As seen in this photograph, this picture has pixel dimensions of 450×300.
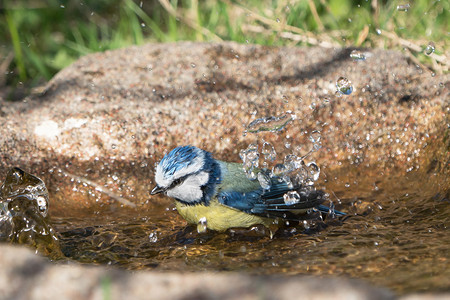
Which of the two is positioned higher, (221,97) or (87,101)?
(221,97)

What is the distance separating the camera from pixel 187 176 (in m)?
3.18

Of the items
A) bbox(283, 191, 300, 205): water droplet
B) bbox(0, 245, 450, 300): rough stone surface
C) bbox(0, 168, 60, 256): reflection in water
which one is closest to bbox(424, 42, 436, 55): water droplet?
bbox(283, 191, 300, 205): water droplet

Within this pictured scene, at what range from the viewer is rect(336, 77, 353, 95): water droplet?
3742mm

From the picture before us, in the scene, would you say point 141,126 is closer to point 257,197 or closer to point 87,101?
point 87,101

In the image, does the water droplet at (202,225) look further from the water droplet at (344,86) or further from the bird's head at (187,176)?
the water droplet at (344,86)

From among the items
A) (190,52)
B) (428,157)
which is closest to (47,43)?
(190,52)

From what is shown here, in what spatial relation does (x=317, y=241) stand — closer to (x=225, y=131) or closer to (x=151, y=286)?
(x=225, y=131)

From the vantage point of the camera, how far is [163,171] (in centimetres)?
311

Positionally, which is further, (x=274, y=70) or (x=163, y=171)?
(x=274, y=70)

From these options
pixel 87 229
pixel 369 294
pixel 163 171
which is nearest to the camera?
pixel 369 294

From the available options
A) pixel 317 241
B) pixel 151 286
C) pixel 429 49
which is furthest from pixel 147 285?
pixel 429 49

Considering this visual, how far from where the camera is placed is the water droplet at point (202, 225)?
10.3 feet

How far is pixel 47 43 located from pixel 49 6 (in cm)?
58

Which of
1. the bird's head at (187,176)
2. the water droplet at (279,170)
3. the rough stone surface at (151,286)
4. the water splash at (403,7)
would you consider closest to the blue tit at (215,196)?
the bird's head at (187,176)
